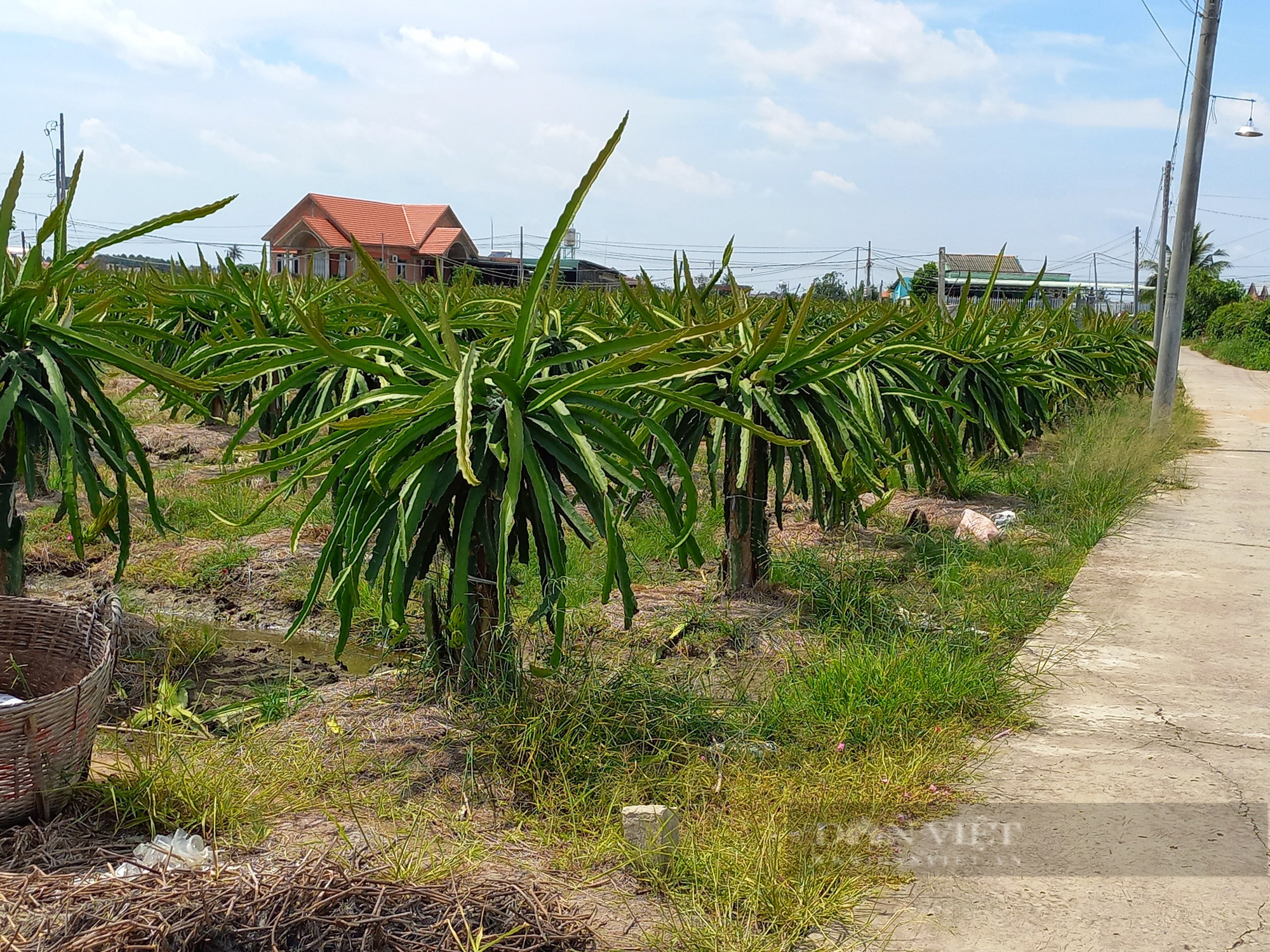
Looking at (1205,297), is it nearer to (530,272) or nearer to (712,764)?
(530,272)

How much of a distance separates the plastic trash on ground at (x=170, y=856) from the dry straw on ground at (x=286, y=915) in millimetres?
76

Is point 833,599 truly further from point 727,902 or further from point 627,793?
point 727,902

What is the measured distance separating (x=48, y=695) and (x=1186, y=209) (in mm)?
12595

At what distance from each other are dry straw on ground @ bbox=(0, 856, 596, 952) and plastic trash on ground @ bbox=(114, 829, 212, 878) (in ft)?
0.25

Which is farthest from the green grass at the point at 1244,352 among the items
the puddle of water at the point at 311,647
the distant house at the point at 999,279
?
the puddle of water at the point at 311,647

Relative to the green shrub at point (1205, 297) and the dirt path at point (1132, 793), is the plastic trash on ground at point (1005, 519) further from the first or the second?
the green shrub at point (1205, 297)

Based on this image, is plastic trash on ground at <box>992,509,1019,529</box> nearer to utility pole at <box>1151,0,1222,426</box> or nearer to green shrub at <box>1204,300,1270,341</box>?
utility pole at <box>1151,0,1222,426</box>

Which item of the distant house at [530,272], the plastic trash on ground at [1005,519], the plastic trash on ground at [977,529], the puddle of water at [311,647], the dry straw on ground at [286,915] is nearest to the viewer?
the dry straw on ground at [286,915]

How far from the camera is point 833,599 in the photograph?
5.14 m

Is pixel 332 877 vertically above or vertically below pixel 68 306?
below

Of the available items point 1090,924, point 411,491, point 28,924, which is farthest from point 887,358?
point 28,924

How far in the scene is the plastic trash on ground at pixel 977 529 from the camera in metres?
6.86

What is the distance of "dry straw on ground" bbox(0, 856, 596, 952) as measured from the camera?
2.30 m

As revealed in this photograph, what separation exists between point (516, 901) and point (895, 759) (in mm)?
1510
